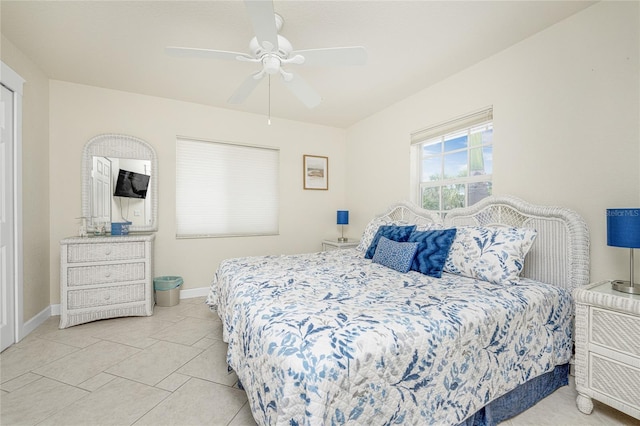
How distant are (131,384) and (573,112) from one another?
353cm

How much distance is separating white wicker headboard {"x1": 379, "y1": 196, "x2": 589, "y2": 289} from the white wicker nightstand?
299mm

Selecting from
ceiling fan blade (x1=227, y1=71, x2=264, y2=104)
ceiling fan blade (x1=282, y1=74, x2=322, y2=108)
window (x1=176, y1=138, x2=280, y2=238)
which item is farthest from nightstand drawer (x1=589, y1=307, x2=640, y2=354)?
window (x1=176, y1=138, x2=280, y2=238)

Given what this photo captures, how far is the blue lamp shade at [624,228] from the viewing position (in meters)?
1.51

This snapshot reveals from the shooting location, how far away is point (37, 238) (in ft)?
9.25

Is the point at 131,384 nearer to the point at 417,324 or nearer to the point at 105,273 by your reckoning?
the point at 105,273

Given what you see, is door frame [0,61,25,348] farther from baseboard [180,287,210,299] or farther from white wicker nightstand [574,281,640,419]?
white wicker nightstand [574,281,640,419]

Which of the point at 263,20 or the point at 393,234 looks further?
the point at 393,234

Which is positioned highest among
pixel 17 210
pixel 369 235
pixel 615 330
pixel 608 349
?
pixel 17 210

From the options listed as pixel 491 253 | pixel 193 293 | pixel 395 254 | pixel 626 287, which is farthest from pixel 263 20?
pixel 193 293

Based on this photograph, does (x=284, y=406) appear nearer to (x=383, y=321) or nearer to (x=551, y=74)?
(x=383, y=321)

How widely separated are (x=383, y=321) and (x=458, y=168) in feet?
7.71

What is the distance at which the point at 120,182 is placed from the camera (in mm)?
3330

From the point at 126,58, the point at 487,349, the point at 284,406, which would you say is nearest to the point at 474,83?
the point at 487,349

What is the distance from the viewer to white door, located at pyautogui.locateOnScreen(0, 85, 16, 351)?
2.29 meters
